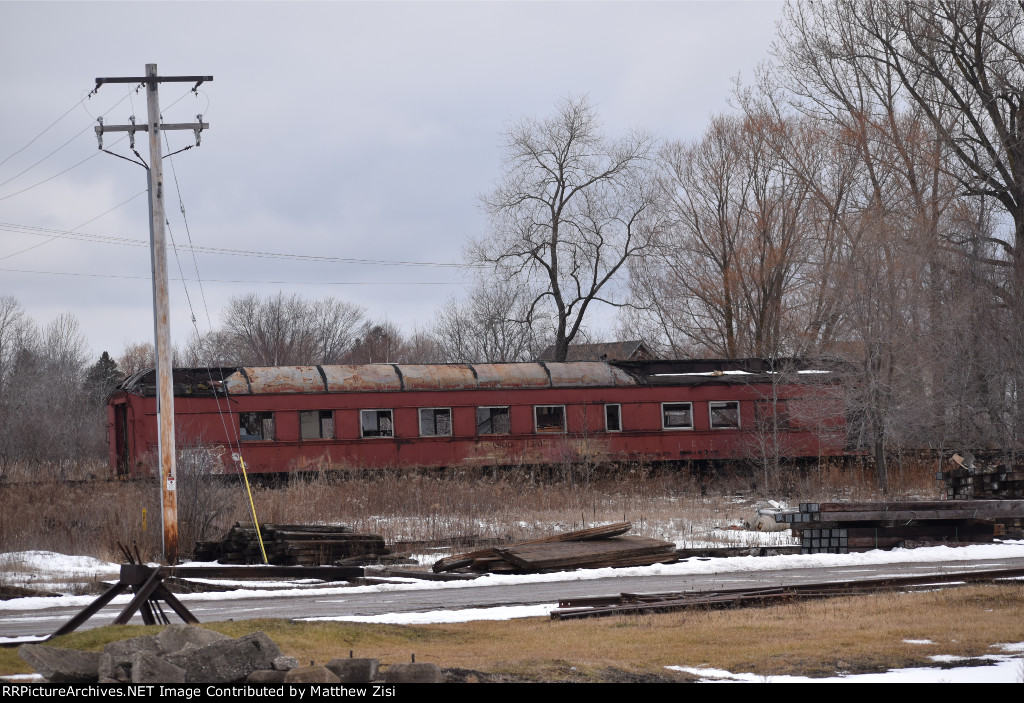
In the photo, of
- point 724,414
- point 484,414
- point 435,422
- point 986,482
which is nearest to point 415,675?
point 986,482

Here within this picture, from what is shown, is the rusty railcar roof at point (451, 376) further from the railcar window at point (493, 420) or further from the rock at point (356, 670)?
the rock at point (356, 670)

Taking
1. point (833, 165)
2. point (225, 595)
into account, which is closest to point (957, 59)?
point (833, 165)

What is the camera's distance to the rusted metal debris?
11.3 metres

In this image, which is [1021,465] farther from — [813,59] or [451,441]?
[813,59]

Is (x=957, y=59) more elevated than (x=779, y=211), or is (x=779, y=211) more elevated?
(x=957, y=59)

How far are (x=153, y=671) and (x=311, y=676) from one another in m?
0.92

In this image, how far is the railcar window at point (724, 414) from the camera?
29844 millimetres

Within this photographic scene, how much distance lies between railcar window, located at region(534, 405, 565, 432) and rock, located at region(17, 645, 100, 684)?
73.8 feet

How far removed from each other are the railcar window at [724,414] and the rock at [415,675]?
79.6 feet

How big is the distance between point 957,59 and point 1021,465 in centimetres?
1560

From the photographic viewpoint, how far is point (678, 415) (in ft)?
97.3

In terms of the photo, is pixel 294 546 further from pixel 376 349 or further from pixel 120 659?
pixel 376 349

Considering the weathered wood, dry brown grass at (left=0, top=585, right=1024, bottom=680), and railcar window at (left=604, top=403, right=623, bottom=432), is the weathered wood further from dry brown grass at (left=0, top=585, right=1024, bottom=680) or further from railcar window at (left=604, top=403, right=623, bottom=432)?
railcar window at (left=604, top=403, right=623, bottom=432)
